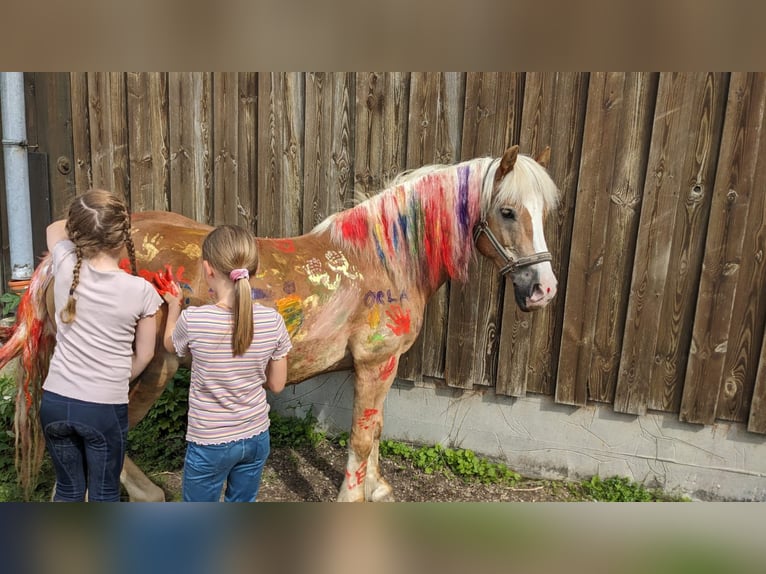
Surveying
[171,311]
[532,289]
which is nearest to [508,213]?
[532,289]

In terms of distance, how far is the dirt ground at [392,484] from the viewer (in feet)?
11.0

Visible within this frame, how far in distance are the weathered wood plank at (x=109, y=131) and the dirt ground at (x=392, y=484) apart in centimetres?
243

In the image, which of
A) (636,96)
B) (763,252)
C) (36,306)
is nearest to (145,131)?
(36,306)

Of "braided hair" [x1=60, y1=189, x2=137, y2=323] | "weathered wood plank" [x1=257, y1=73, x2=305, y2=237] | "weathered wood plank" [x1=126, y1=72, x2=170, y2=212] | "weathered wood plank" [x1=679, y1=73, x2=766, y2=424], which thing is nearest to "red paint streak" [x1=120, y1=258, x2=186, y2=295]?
"braided hair" [x1=60, y1=189, x2=137, y2=323]

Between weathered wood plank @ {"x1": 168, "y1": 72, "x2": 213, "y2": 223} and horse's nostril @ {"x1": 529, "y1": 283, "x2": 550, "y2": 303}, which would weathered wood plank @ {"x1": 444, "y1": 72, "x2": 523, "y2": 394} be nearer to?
horse's nostril @ {"x1": 529, "y1": 283, "x2": 550, "y2": 303}

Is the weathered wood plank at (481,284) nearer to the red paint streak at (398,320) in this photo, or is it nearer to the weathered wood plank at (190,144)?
the red paint streak at (398,320)

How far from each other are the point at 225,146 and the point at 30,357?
2151 mm

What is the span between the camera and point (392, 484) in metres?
3.47

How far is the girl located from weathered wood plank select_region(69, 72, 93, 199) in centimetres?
293

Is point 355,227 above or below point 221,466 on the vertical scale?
above

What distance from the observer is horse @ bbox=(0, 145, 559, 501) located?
236 centimetres

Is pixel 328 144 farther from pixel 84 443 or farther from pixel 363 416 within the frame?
pixel 84 443

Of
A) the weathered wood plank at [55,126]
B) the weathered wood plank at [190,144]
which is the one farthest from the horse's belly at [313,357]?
the weathered wood plank at [55,126]
